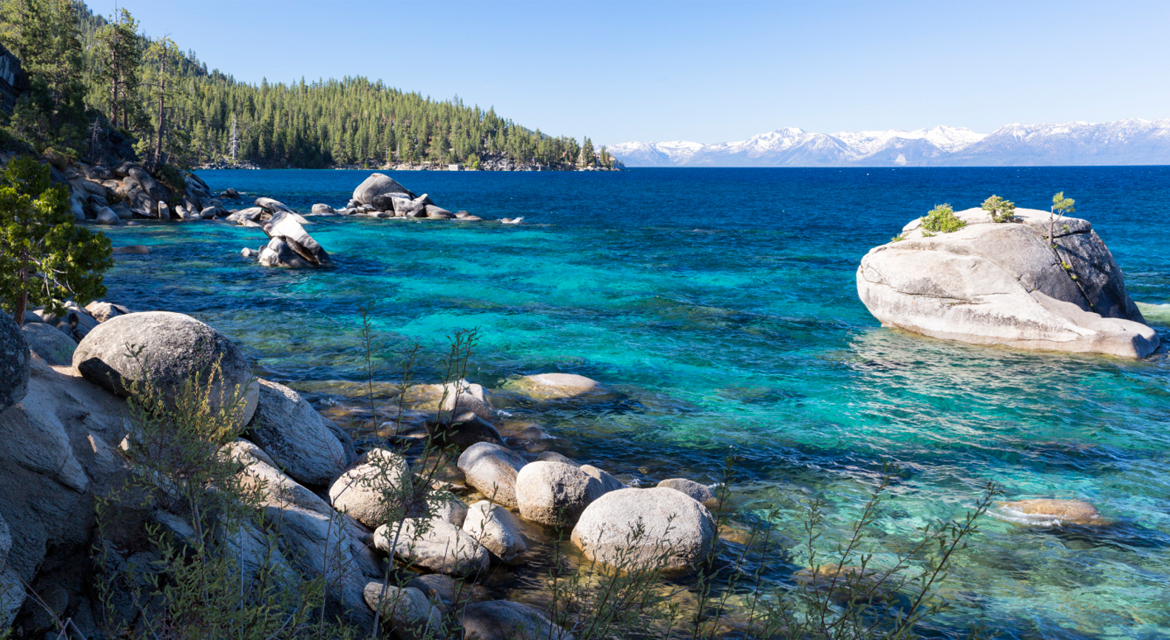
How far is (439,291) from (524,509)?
755 inches

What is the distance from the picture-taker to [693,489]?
10.4 meters

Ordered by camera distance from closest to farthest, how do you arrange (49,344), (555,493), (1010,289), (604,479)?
(49,344), (555,493), (604,479), (1010,289)

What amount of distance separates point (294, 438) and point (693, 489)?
634 centimetres

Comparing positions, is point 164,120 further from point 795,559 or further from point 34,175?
point 795,559

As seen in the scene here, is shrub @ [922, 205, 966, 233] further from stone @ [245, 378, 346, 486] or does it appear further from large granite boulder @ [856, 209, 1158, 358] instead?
stone @ [245, 378, 346, 486]

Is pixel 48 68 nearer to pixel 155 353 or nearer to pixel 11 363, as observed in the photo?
pixel 155 353

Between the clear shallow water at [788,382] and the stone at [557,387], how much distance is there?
678mm

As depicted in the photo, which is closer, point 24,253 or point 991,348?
point 24,253

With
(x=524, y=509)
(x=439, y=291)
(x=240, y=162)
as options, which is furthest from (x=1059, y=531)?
(x=240, y=162)

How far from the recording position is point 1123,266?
34.0 meters

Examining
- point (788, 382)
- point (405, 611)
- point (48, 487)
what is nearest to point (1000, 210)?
point (788, 382)

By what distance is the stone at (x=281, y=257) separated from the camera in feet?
104

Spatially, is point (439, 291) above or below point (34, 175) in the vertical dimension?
below

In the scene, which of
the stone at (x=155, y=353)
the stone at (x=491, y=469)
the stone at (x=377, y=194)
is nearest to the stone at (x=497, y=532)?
the stone at (x=491, y=469)
